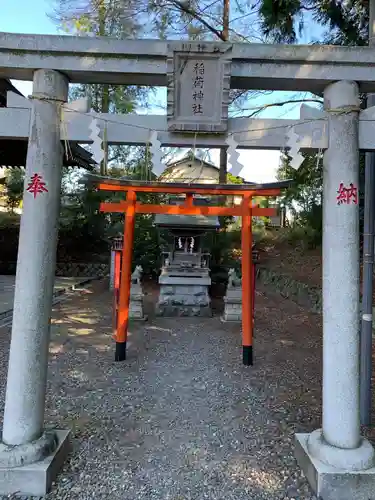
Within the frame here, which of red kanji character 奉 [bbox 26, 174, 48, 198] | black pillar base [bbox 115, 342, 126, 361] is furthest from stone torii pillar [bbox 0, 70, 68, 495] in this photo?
black pillar base [bbox 115, 342, 126, 361]

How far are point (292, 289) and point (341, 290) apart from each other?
890 centimetres

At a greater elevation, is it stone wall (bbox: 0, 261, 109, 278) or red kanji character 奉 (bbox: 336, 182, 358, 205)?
red kanji character 奉 (bbox: 336, 182, 358, 205)

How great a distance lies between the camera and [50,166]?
2434mm

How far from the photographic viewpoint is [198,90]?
245cm

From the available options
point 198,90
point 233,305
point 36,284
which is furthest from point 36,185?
point 233,305

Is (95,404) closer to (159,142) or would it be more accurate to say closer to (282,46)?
(159,142)

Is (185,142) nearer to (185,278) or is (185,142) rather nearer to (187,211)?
(187,211)

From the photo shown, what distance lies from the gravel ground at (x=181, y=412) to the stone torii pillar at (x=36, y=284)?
0.40 m

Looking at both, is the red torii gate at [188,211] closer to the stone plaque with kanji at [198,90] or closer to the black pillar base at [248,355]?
the black pillar base at [248,355]

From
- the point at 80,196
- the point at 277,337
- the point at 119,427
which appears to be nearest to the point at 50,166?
the point at 119,427

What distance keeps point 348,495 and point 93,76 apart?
3.05 meters

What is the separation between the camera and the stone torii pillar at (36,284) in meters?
2.34

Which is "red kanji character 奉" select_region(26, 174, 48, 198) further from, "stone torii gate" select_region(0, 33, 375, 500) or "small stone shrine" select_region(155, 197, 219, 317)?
"small stone shrine" select_region(155, 197, 219, 317)

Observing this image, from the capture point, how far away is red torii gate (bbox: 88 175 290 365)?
5.24 metres
